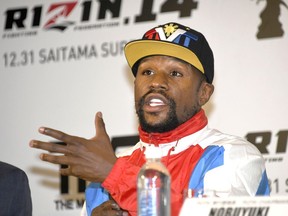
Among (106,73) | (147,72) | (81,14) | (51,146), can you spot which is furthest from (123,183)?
(81,14)

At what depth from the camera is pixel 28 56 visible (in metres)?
3.98

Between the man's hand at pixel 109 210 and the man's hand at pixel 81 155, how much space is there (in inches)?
12.9

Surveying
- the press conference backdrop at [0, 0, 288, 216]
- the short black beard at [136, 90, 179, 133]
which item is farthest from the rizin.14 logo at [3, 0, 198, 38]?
the short black beard at [136, 90, 179, 133]

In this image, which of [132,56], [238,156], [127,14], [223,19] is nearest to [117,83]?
Result: [127,14]

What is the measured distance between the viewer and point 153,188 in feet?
5.67

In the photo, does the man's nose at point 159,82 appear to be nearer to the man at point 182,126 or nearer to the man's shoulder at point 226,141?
the man at point 182,126

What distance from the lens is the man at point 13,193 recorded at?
2.37 metres

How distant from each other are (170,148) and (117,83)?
1118 mm

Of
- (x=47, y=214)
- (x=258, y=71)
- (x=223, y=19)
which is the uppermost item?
(x=223, y=19)

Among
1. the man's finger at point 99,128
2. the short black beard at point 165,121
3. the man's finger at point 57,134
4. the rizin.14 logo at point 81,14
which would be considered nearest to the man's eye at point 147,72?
the short black beard at point 165,121

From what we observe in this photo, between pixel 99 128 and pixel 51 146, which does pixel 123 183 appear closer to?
pixel 99 128

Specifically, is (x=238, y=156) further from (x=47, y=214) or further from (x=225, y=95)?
(x=47, y=214)

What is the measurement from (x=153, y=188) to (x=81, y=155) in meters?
0.43

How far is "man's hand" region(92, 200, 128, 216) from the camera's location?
2487 mm
